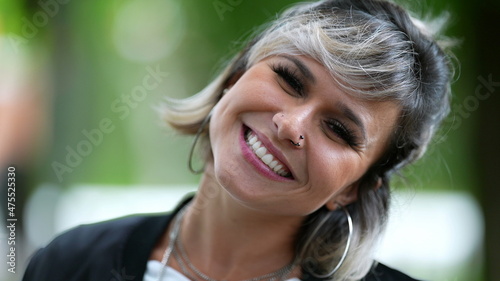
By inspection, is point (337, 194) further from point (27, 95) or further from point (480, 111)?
point (27, 95)

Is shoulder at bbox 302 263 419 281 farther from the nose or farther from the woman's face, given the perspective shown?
the nose

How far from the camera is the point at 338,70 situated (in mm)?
1307

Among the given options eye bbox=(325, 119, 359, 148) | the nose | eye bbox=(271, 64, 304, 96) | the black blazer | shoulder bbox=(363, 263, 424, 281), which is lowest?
shoulder bbox=(363, 263, 424, 281)

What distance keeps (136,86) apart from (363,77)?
8.17ft

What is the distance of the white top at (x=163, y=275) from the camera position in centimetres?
154

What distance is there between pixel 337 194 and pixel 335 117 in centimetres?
30

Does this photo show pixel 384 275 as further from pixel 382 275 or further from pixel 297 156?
pixel 297 156

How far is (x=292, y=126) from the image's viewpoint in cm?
127

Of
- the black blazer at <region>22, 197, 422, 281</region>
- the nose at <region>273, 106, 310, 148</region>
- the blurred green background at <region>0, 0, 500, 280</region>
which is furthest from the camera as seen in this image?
the blurred green background at <region>0, 0, 500, 280</region>

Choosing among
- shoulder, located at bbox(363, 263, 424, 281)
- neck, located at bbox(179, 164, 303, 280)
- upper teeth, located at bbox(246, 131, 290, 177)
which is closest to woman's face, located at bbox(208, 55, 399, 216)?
upper teeth, located at bbox(246, 131, 290, 177)

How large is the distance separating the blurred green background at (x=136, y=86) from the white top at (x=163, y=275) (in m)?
0.50

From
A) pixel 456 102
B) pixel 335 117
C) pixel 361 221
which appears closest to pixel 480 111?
pixel 456 102

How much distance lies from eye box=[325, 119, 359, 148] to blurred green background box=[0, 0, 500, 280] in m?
0.71

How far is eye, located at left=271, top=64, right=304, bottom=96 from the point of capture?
4.47 ft
